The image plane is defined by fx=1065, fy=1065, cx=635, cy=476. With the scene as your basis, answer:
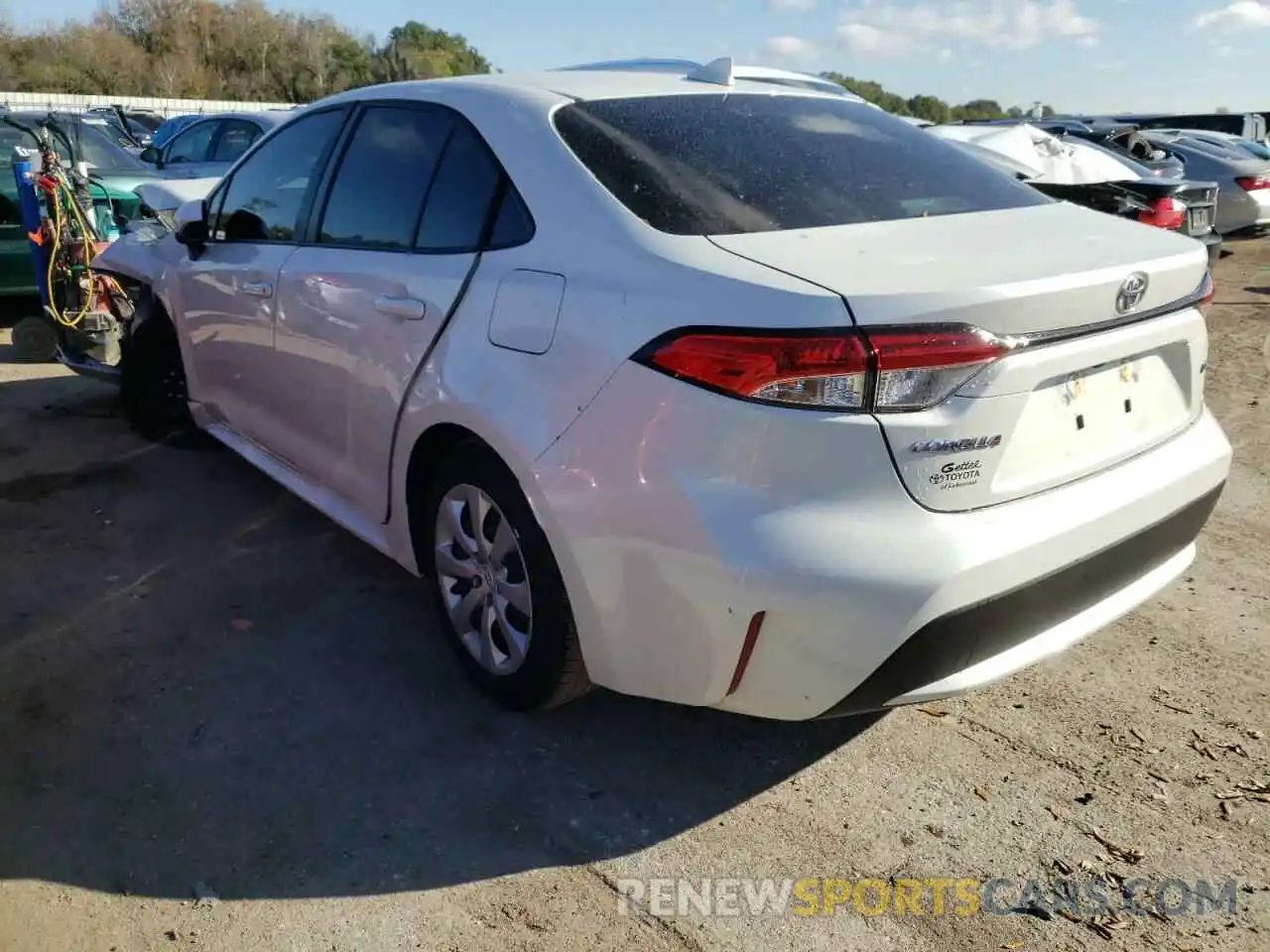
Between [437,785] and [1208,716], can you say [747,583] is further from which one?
[1208,716]

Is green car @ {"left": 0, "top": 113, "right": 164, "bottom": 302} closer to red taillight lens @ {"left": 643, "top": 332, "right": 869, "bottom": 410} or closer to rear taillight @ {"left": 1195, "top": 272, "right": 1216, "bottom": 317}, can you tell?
red taillight lens @ {"left": 643, "top": 332, "right": 869, "bottom": 410}

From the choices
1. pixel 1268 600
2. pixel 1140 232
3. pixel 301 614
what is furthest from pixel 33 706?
pixel 1268 600

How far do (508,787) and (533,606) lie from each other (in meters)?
0.47

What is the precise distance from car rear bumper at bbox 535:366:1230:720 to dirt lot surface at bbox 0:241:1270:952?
43cm

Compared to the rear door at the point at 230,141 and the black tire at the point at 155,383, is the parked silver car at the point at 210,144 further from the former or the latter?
the black tire at the point at 155,383

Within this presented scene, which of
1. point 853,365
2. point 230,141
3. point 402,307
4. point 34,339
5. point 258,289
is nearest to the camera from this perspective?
point 853,365

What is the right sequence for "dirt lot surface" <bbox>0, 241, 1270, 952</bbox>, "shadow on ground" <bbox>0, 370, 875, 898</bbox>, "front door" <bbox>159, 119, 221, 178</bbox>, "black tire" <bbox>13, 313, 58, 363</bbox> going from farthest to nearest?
"front door" <bbox>159, 119, 221, 178</bbox> < "black tire" <bbox>13, 313, 58, 363</bbox> < "shadow on ground" <bbox>0, 370, 875, 898</bbox> < "dirt lot surface" <bbox>0, 241, 1270, 952</bbox>

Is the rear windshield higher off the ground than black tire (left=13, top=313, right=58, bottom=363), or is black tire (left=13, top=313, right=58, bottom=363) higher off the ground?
the rear windshield

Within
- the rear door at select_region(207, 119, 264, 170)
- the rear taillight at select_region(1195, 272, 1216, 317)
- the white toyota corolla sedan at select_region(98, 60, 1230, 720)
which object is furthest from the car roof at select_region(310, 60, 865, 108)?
the rear door at select_region(207, 119, 264, 170)

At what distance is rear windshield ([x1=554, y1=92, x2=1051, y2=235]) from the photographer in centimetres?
256

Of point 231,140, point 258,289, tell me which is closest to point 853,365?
point 258,289

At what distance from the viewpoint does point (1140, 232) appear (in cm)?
277

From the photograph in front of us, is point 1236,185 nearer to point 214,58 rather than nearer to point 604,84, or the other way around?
point 604,84

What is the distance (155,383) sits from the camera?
17.5 ft
